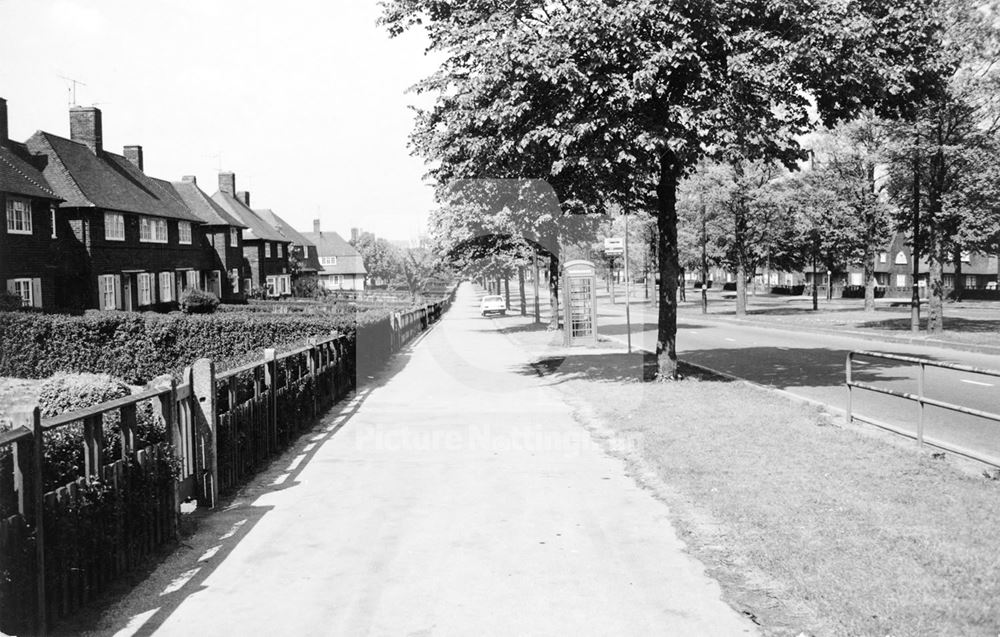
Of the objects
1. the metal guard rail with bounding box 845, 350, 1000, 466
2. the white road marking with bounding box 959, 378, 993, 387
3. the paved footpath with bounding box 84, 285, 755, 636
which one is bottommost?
the paved footpath with bounding box 84, 285, 755, 636

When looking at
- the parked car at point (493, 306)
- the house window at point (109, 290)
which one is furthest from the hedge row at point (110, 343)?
the parked car at point (493, 306)

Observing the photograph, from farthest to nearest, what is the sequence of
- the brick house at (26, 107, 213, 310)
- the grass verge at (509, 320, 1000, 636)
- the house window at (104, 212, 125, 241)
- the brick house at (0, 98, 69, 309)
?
the house window at (104, 212, 125, 241) → the brick house at (26, 107, 213, 310) → the brick house at (0, 98, 69, 309) → the grass verge at (509, 320, 1000, 636)

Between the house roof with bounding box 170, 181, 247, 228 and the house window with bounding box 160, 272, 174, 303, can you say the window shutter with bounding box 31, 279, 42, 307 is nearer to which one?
the house window with bounding box 160, 272, 174, 303

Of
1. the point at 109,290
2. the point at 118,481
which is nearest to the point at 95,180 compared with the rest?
the point at 109,290

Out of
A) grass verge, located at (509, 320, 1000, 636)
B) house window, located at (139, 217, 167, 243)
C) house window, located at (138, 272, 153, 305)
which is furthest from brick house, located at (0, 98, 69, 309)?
grass verge, located at (509, 320, 1000, 636)

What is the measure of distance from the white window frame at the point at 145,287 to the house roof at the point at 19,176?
6587 millimetres

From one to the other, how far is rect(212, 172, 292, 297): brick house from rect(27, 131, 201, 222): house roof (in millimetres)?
14725

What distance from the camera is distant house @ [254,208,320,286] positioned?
257 feet

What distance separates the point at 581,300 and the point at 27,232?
71.4ft

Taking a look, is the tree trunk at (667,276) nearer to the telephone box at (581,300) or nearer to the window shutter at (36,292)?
the telephone box at (581,300)

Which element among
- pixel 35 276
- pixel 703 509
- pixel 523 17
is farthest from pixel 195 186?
pixel 703 509

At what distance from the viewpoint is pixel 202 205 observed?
175 feet

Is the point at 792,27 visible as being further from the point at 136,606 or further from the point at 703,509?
the point at 136,606

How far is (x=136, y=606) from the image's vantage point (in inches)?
213
